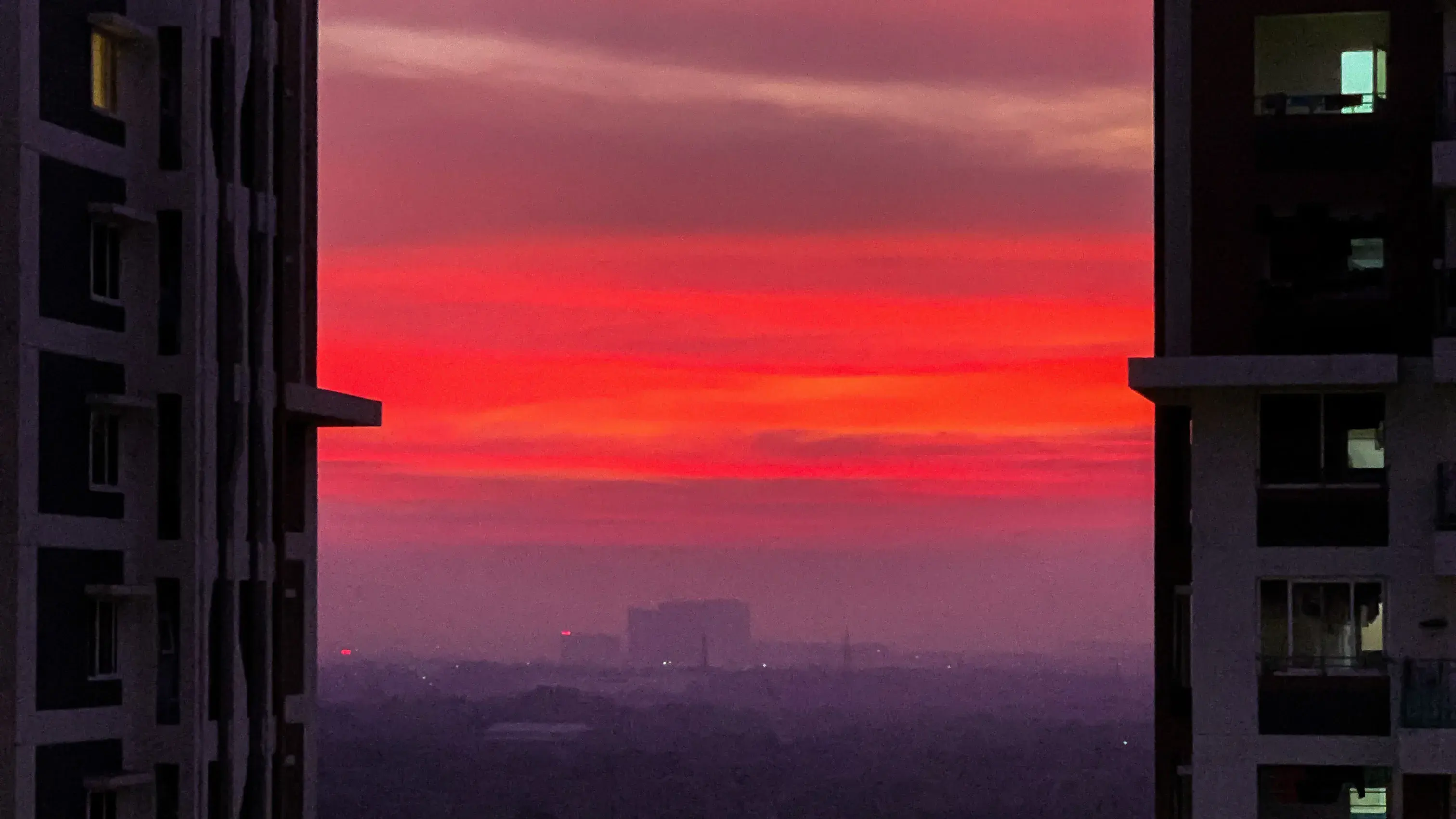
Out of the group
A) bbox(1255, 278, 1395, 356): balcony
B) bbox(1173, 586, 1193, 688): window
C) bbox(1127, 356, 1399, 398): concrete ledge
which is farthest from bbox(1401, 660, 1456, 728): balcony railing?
bbox(1255, 278, 1395, 356): balcony

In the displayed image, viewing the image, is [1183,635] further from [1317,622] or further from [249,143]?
[249,143]

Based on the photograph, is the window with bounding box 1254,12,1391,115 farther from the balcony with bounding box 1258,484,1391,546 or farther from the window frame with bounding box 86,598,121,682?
the window frame with bounding box 86,598,121,682

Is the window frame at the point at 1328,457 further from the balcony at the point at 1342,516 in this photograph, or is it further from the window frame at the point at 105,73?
the window frame at the point at 105,73

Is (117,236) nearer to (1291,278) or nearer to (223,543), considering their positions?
(223,543)

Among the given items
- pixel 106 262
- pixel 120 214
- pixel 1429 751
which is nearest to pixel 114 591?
pixel 106 262

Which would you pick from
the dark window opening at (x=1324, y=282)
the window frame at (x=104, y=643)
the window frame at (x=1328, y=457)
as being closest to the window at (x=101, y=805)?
the window frame at (x=104, y=643)
